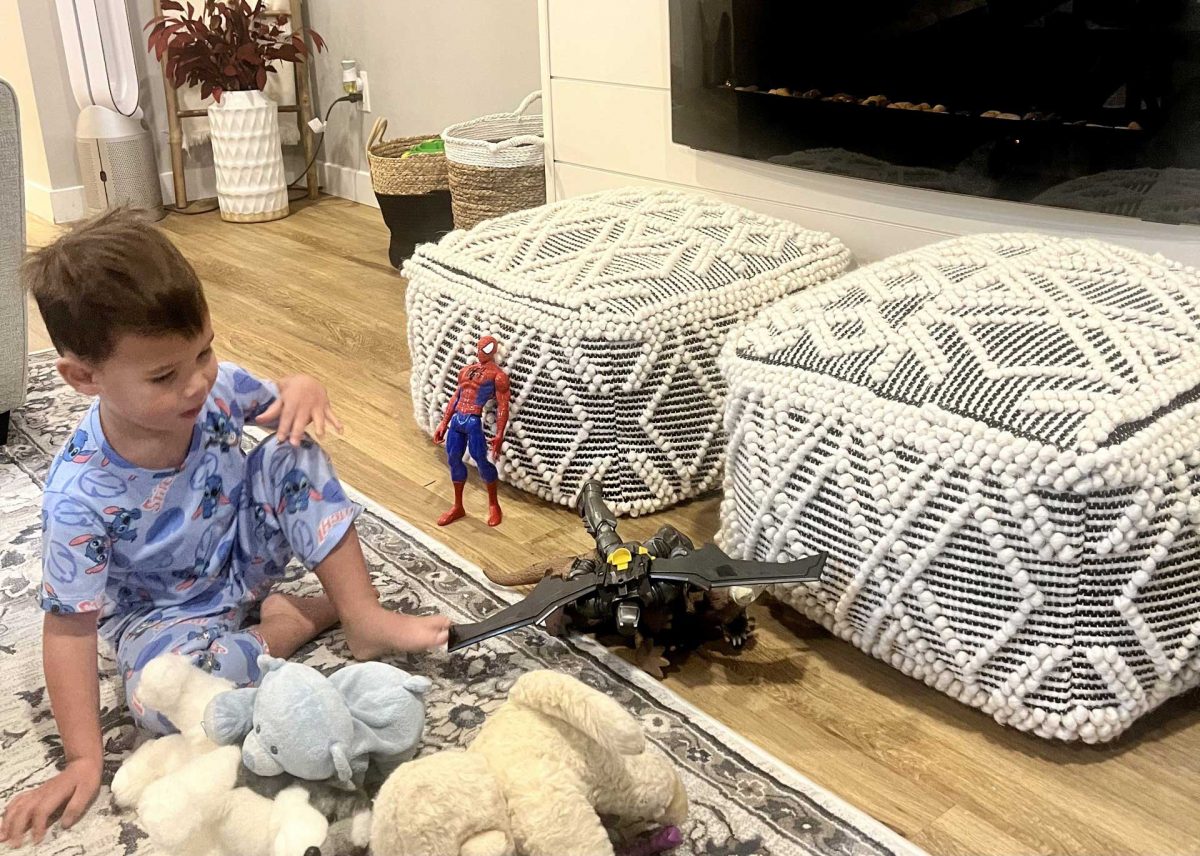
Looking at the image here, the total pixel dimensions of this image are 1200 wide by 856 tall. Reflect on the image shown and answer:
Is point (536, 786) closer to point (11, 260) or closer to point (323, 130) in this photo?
point (11, 260)

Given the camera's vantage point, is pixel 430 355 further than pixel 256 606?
Yes

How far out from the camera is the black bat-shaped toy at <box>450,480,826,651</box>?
3.86ft

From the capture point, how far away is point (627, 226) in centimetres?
165

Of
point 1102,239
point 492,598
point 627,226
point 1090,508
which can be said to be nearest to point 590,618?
point 492,598

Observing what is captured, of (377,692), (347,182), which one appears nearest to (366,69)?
(347,182)

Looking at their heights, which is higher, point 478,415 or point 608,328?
point 608,328

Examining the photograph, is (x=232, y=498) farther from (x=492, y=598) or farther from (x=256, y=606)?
(x=492, y=598)

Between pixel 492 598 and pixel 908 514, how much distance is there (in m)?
0.54

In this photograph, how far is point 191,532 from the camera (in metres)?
1.18

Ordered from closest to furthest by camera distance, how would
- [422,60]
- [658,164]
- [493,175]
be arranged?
[658,164], [493,175], [422,60]

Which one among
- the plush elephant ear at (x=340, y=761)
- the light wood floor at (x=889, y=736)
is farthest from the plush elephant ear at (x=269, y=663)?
the light wood floor at (x=889, y=736)

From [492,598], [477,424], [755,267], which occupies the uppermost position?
[755,267]

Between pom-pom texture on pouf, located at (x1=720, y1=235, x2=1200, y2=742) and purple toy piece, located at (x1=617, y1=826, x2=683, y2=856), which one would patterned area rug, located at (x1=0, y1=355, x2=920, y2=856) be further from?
pom-pom texture on pouf, located at (x1=720, y1=235, x2=1200, y2=742)

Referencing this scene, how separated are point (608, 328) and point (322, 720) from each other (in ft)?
2.18
